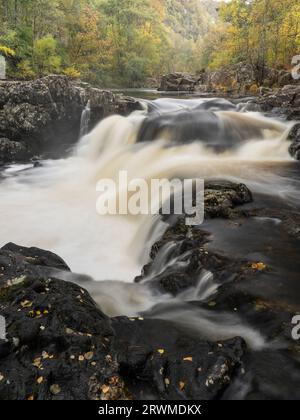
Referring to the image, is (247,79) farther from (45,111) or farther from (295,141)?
(45,111)

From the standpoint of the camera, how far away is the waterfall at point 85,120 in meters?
12.6

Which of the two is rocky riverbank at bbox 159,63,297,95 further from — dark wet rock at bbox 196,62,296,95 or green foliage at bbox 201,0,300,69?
green foliage at bbox 201,0,300,69

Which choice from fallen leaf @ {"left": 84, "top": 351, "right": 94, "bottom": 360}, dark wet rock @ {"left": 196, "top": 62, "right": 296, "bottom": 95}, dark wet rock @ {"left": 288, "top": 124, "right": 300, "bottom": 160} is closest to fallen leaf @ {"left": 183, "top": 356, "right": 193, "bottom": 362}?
fallen leaf @ {"left": 84, "top": 351, "right": 94, "bottom": 360}

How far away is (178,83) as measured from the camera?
32.1m

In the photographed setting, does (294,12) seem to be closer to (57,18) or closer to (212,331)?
(57,18)

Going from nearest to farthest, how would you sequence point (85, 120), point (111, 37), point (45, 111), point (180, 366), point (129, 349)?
point (180, 366) → point (129, 349) → point (45, 111) → point (85, 120) → point (111, 37)

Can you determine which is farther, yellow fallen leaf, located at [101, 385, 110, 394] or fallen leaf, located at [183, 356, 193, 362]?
fallen leaf, located at [183, 356, 193, 362]

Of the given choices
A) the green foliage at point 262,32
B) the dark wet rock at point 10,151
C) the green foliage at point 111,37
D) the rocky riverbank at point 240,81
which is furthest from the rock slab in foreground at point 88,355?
→ the green foliage at point 262,32

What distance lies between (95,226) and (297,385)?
5.43 m

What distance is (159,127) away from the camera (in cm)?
1195

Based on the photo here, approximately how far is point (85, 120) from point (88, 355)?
36.0 feet

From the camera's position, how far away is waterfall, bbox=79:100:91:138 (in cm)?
Result: 1262

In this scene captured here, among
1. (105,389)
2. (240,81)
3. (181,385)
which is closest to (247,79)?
(240,81)

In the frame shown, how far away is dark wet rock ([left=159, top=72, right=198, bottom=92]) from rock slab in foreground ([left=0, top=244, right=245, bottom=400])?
29.7m
